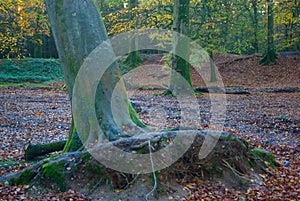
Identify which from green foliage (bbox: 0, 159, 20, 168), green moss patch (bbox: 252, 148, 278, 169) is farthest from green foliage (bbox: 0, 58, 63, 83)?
green moss patch (bbox: 252, 148, 278, 169)

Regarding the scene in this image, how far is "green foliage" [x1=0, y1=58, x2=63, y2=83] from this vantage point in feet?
88.6

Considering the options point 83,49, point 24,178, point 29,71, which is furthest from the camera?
point 29,71

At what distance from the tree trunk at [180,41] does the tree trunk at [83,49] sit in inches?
442

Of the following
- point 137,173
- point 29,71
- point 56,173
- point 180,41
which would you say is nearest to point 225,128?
point 137,173

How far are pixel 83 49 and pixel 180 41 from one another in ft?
38.8

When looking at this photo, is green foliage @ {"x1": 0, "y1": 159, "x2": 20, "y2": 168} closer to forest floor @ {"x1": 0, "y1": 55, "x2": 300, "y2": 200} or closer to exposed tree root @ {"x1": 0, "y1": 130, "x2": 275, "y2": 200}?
forest floor @ {"x1": 0, "y1": 55, "x2": 300, "y2": 200}

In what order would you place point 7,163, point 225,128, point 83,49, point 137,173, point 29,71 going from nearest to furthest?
1. point 137,173
2. point 83,49
3. point 7,163
4. point 225,128
5. point 29,71

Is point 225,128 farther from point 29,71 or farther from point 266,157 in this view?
point 29,71

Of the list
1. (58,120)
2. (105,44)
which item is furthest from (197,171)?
(58,120)

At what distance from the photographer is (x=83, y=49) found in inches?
246

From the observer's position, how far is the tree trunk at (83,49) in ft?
20.3

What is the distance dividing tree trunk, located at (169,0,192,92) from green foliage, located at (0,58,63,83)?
13756mm

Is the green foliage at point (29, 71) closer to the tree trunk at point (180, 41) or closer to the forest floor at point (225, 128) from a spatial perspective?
the forest floor at point (225, 128)

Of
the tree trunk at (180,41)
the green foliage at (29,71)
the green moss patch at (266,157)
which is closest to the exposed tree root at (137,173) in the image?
the green moss patch at (266,157)
